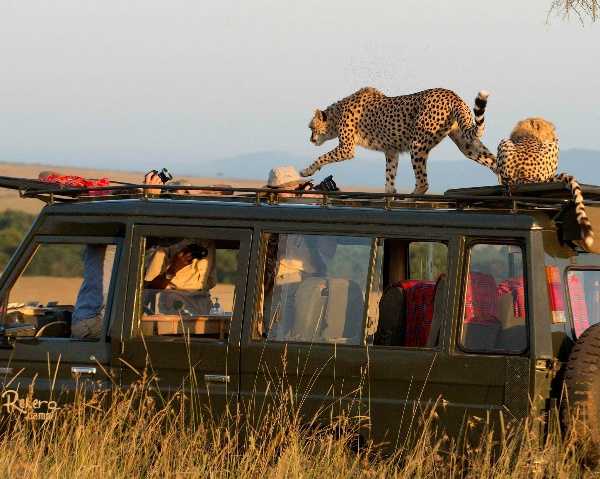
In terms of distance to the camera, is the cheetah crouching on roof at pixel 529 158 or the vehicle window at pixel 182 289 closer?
the vehicle window at pixel 182 289

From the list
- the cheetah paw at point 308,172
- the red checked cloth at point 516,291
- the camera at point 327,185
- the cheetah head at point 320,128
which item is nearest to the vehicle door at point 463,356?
the red checked cloth at point 516,291

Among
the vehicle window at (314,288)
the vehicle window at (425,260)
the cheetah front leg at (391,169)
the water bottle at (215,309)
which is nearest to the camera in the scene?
the vehicle window at (314,288)

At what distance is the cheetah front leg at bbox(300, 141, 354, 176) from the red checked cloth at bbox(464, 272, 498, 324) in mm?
4813

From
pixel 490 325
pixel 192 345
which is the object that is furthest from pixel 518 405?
pixel 192 345

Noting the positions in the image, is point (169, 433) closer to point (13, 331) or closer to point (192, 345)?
point (192, 345)

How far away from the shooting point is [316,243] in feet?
22.1

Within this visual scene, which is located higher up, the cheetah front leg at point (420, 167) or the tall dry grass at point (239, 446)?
the cheetah front leg at point (420, 167)

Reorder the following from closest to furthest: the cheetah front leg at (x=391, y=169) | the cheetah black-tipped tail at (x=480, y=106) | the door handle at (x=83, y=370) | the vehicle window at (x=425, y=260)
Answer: the door handle at (x=83, y=370)
the vehicle window at (x=425, y=260)
the cheetah black-tipped tail at (x=480, y=106)
the cheetah front leg at (x=391, y=169)

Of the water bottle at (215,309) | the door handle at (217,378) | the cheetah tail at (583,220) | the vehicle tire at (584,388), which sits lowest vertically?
the door handle at (217,378)

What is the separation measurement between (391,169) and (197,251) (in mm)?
4158

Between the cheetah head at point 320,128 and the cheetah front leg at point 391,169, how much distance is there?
1245 millimetres

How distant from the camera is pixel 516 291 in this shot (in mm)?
6398

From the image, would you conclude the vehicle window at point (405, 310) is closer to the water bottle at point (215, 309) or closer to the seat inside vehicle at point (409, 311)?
the seat inside vehicle at point (409, 311)

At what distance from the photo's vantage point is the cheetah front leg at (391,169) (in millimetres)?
10953
